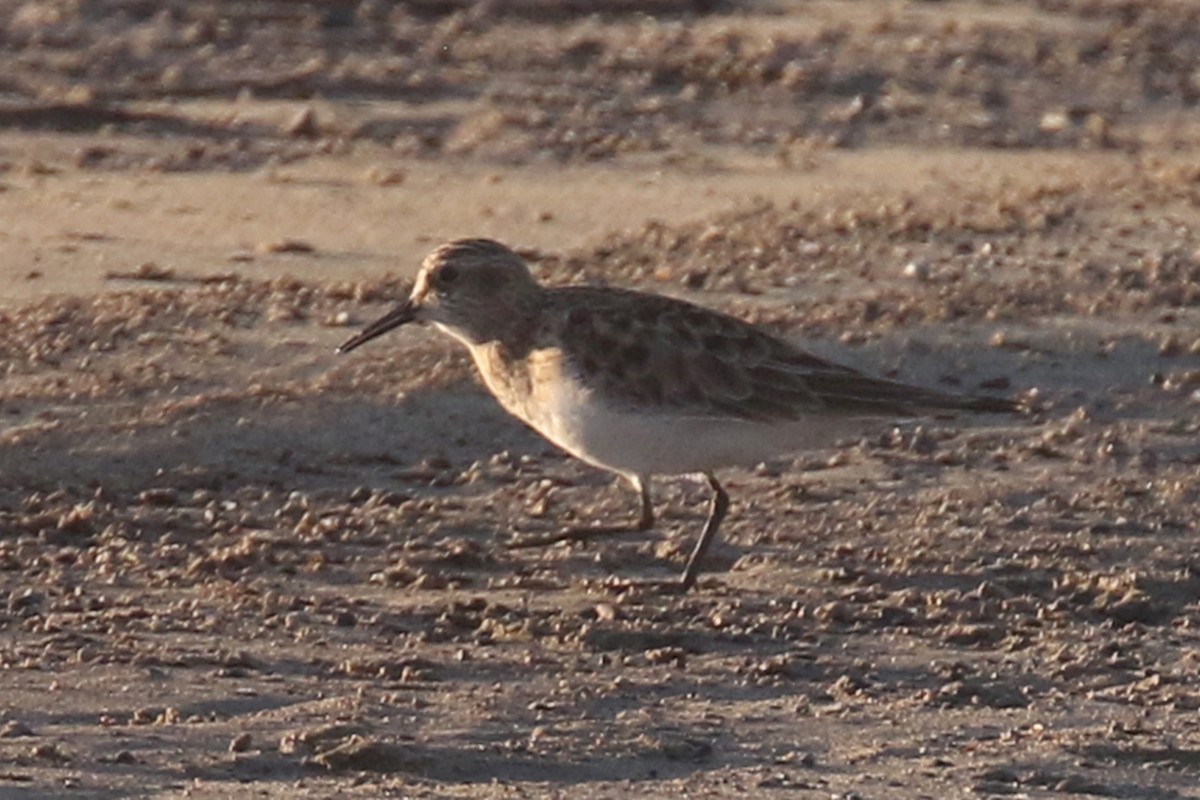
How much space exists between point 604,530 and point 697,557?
329 mm

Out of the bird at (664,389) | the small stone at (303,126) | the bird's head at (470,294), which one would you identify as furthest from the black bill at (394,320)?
the small stone at (303,126)

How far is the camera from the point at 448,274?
26.5 ft

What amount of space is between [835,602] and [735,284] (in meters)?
2.95

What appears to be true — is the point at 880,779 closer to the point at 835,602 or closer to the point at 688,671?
the point at 688,671

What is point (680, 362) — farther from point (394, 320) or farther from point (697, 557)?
point (394, 320)

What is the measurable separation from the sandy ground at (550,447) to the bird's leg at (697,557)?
0.11m

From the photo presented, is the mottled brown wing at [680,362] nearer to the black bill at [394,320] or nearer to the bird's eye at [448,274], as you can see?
the bird's eye at [448,274]

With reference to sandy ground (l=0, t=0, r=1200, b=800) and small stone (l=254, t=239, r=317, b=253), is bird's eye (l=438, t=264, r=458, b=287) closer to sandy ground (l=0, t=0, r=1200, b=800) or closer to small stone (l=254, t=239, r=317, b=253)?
sandy ground (l=0, t=0, r=1200, b=800)

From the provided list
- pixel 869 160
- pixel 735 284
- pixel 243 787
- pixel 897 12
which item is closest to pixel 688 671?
pixel 243 787

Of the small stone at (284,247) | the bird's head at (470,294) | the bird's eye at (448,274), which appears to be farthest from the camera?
the small stone at (284,247)

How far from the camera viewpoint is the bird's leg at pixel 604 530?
7.70 m

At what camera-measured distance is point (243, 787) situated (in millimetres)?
5738

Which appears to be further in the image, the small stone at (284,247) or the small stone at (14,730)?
the small stone at (284,247)

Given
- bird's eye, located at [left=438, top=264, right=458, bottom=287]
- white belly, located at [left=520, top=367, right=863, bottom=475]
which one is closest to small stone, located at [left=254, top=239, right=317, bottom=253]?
bird's eye, located at [left=438, top=264, right=458, bottom=287]
